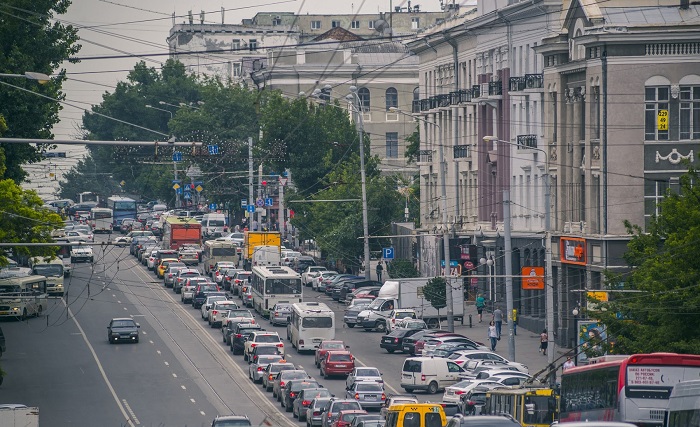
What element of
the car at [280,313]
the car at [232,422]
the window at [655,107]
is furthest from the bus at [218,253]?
the car at [232,422]

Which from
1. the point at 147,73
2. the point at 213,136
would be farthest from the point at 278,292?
the point at 147,73

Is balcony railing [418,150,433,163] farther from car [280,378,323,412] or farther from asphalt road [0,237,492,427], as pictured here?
car [280,378,323,412]

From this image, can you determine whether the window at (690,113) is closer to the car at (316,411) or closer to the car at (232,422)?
the car at (316,411)

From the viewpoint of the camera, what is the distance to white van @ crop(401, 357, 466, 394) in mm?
53688

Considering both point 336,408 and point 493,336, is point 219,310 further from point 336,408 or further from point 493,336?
point 336,408

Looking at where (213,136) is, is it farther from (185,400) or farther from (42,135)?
(185,400)

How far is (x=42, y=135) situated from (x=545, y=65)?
22.4 metres

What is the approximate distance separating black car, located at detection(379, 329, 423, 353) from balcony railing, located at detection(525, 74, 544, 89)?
12236 mm

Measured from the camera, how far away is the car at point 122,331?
6800 cm

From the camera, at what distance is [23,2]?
6806 centimetres

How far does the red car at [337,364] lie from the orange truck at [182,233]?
47615mm

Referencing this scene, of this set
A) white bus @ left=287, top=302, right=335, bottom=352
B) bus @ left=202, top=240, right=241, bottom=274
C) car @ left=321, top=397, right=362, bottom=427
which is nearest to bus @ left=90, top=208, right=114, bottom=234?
bus @ left=202, top=240, right=241, bottom=274

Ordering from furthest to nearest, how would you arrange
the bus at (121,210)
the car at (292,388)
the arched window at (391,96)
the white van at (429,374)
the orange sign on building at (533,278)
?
the bus at (121,210) < the arched window at (391,96) < the orange sign on building at (533,278) < the white van at (429,374) < the car at (292,388)

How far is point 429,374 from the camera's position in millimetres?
53875
